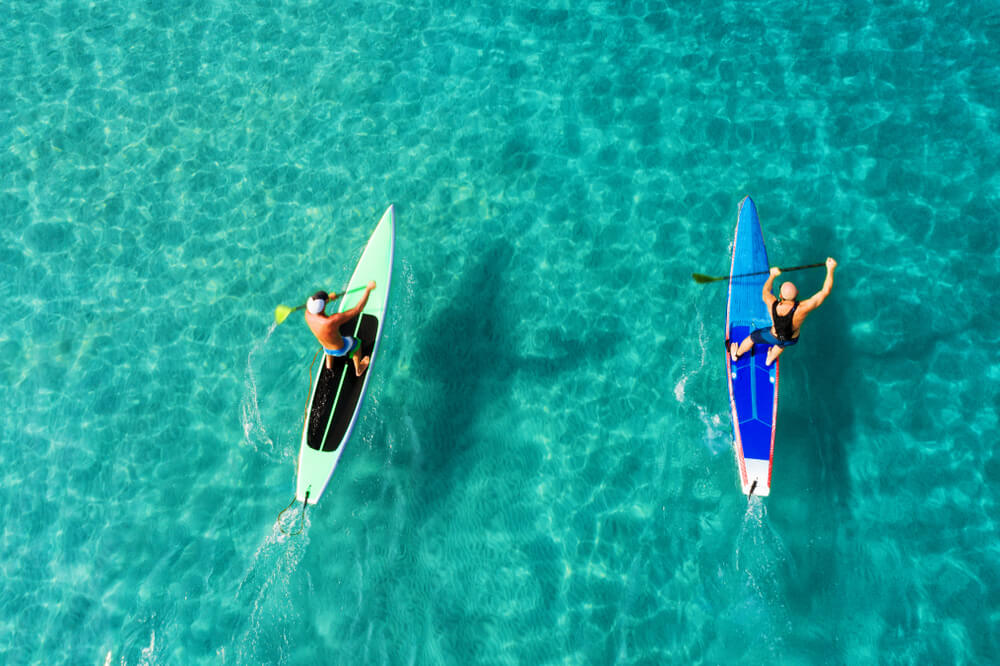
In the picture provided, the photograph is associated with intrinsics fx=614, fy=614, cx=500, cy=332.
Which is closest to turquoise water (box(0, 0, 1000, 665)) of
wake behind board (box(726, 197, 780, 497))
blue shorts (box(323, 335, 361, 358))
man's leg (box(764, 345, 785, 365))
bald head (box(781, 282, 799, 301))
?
wake behind board (box(726, 197, 780, 497))

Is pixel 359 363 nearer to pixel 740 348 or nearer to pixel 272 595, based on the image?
pixel 272 595

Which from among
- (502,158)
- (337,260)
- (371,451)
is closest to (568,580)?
(371,451)

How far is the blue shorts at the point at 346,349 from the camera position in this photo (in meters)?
8.70

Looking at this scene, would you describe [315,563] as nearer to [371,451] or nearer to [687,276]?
[371,451]

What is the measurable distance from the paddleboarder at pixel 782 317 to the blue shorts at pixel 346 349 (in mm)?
5401

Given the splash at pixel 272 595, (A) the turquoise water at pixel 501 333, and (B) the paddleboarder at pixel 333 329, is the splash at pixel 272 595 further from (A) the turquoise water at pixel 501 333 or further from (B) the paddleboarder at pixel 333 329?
(B) the paddleboarder at pixel 333 329

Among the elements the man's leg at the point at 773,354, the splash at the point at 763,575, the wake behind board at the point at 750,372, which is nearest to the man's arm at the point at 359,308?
the wake behind board at the point at 750,372

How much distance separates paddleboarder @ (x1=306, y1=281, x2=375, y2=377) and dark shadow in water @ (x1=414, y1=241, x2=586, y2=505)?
3.39 feet

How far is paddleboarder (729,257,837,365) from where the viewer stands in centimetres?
780

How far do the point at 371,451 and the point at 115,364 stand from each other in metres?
4.55

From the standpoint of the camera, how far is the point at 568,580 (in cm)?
815

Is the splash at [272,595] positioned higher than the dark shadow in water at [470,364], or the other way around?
the dark shadow in water at [470,364]

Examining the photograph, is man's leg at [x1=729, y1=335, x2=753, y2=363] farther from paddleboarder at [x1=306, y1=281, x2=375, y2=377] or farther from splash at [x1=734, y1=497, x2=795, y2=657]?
paddleboarder at [x1=306, y1=281, x2=375, y2=377]

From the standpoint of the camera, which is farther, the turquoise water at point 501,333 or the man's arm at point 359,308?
the man's arm at point 359,308
